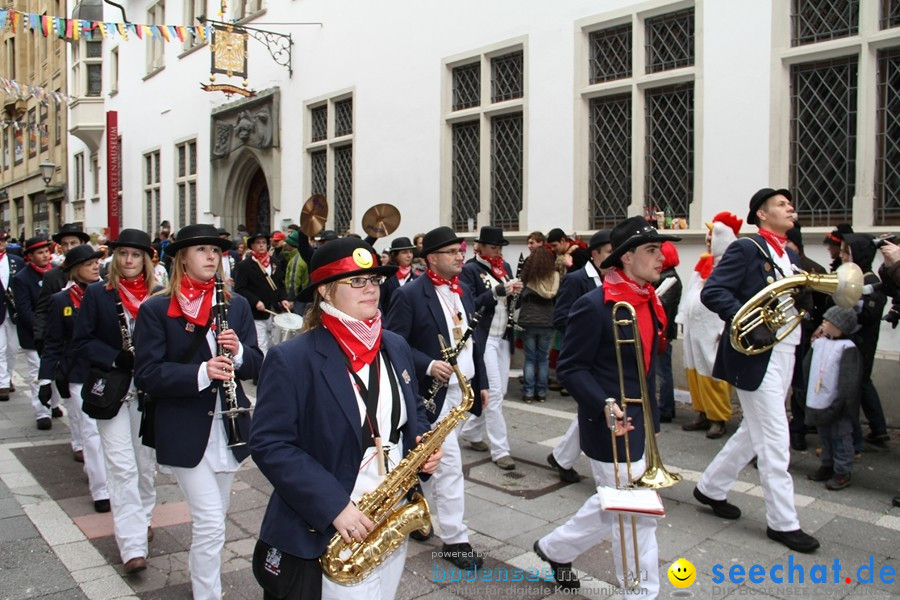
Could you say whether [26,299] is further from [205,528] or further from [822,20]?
[822,20]

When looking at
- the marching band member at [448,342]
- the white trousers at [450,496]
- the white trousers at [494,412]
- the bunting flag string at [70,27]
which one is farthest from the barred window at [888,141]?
the bunting flag string at [70,27]

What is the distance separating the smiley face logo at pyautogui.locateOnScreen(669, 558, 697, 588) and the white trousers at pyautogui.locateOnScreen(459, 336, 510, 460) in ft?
6.71

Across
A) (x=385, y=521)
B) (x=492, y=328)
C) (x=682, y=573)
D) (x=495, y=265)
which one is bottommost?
(x=682, y=573)

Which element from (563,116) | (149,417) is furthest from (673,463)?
(563,116)

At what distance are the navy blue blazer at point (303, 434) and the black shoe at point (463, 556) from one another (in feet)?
6.46

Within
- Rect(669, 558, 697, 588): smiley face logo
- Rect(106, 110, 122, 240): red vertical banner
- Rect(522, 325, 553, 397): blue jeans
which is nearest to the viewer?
Rect(669, 558, 697, 588): smiley face logo

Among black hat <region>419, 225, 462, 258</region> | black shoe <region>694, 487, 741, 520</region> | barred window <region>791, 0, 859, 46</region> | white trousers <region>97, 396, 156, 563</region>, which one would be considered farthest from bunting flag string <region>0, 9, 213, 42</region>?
black shoe <region>694, 487, 741, 520</region>

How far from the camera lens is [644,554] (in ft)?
11.9

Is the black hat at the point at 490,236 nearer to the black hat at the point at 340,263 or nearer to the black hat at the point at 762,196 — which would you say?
the black hat at the point at 762,196

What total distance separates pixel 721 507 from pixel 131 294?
4.24 metres

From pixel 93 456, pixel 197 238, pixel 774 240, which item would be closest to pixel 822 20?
pixel 774 240

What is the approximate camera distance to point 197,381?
3.79 m

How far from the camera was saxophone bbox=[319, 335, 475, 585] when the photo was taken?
2.62 meters

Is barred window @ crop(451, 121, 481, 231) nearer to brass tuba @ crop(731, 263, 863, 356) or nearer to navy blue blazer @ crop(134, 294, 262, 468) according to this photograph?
brass tuba @ crop(731, 263, 863, 356)
